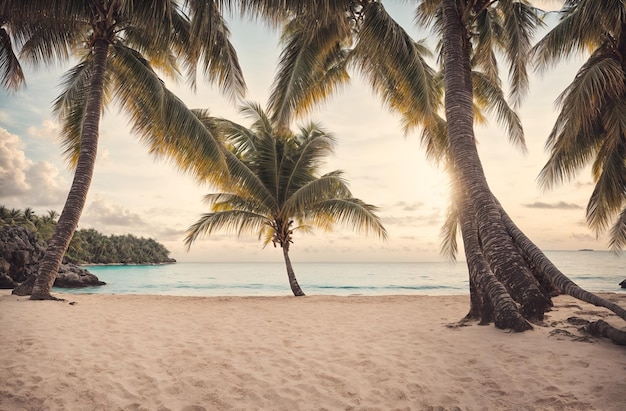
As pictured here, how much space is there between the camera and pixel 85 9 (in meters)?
8.88

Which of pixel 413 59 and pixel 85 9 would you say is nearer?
pixel 413 59

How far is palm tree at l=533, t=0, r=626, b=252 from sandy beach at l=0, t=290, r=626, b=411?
197 inches

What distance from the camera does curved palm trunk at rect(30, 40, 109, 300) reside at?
852 centimetres

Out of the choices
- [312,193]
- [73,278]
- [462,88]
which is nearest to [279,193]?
[312,193]

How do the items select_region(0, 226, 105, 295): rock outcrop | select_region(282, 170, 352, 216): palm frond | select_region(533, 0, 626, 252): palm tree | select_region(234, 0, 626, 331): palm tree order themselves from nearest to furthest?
1. select_region(234, 0, 626, 331): palm tree
2. select_region(533, 0, 626, 252): palm tree
3. select_region(282, 170, 352, 216): palm frond
4. select_region(0, 226, 105, 295): rock outcrop

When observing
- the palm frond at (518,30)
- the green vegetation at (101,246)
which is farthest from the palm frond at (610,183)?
the green vegetation at (101,246)

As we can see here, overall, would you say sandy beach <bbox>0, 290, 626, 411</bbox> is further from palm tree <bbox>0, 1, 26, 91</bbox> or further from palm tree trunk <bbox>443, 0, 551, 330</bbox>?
palm tree <bbox>0, 1, 26, 91</bbox>

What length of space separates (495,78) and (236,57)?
6762mm

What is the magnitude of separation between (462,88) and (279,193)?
8229 mm

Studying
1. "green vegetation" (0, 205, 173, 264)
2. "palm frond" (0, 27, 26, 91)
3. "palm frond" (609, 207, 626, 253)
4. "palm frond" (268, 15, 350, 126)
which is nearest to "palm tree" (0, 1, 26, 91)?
"palm frond" (0, 27, 26, 91)

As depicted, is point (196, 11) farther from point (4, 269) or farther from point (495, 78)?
point (4, 269)

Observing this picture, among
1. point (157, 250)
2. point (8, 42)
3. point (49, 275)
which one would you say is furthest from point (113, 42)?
point (157, 250)

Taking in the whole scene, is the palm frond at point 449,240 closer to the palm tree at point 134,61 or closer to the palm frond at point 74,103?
the palm tree at point 134,61

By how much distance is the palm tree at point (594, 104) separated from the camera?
720 cm
